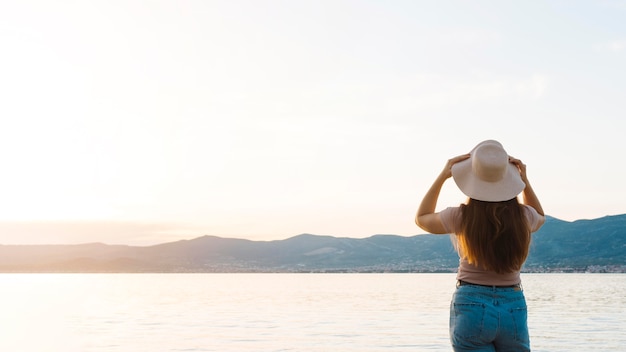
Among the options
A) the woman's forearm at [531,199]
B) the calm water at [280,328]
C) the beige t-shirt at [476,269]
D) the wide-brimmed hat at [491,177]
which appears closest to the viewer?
the wide-brimmed hat at [491,177]

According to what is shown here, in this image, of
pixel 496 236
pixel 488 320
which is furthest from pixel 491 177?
pixel 488 320

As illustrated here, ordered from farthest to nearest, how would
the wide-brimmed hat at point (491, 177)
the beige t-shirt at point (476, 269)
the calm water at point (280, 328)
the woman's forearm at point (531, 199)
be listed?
the calm water at point (280, 328) → the woman's forearm at point (531, 199) → the beige t-shirt at point (476, 269) → the wide-brimmed hat at point (491, 177)

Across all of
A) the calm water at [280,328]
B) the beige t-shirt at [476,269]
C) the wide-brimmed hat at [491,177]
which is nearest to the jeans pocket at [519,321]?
the beige t-shirt at [476,269]

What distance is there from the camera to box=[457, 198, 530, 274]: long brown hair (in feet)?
17.5

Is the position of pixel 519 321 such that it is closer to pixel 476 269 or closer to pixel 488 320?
pixel 488 320

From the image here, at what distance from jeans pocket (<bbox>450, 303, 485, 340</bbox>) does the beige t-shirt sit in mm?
161

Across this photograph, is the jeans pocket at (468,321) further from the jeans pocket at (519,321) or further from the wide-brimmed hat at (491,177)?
the wide-brimmed hat at (491,177)

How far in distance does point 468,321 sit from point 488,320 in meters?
0.12

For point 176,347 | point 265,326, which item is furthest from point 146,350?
point 265,326

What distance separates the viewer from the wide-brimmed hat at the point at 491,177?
17.3 ft

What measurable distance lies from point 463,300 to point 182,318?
50.2m

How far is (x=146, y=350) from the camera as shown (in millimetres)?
35125

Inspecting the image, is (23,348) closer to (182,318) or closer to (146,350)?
(146,350)

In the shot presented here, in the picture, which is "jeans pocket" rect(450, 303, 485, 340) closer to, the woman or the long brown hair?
the woman
